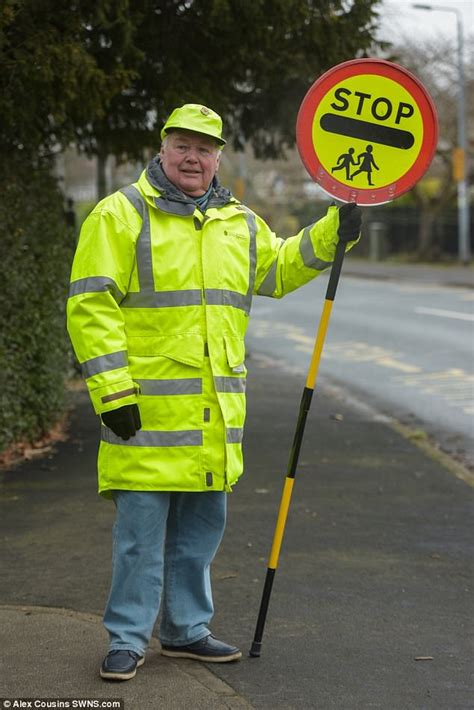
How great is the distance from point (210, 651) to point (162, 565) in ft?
1.20

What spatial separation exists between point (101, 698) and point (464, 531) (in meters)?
3.02

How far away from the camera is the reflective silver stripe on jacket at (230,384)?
4.48 metres

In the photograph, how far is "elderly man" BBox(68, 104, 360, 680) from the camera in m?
4.35

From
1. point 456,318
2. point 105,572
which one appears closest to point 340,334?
point 456,318

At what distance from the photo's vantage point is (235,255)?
15.1ft

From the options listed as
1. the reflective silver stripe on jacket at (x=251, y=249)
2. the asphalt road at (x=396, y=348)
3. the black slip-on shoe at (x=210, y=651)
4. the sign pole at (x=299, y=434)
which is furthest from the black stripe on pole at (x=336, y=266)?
the asphalt road at (x=396, y=348)

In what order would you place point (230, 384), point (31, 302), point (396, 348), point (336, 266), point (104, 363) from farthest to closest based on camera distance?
point (396, 348)
point (31, 302)
point (336, 266)
point (230, 384)
point (104, 363)

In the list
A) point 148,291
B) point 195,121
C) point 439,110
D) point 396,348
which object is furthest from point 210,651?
point 439,110

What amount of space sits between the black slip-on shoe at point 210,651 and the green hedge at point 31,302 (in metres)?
3.24

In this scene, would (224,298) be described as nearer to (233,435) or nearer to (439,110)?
(233,435)

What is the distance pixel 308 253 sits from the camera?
481cm

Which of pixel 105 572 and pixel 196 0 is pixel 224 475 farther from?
pixel 196 0

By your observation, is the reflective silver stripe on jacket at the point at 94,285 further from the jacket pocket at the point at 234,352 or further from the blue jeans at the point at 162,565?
the blue jeans at the point at 162,565

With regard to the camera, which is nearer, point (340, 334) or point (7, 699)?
point (7, 699)
